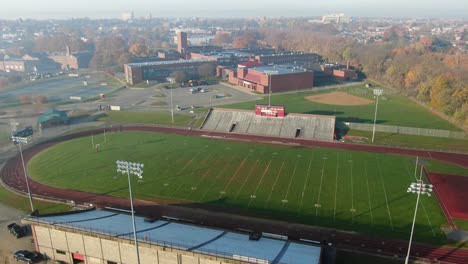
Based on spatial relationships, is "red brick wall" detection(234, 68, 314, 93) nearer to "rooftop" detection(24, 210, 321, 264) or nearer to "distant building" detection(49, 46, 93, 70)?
"rooftop" detection(24, 210, 321, 264)

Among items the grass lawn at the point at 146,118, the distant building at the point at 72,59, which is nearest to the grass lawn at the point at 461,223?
the grass lawn at the point at 146,118

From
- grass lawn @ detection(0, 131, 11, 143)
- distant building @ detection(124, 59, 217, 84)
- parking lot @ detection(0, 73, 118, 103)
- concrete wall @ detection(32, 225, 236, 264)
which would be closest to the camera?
concrete wall @ detection(32, 225, 236, 264)

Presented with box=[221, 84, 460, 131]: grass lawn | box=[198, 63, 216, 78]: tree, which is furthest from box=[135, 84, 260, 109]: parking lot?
box=[198, 63, 216, 78]: tree

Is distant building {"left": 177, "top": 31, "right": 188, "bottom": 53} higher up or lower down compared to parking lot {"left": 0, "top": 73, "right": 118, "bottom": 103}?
higher up

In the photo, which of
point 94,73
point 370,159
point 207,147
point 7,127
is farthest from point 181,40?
point 370,159

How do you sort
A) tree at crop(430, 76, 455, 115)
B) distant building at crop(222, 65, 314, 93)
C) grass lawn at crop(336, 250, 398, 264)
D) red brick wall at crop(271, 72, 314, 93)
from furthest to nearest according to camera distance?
red brick wall at crop(271, 72, 314, 93) → distant building at crop(222, 65, 314, 93) → tree at crop(430, 76, 455, 115) → grass lawn at crop(336, 250, 398, 264)

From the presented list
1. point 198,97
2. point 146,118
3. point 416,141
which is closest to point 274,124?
point 416,141

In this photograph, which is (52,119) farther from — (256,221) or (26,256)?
(256,221)
